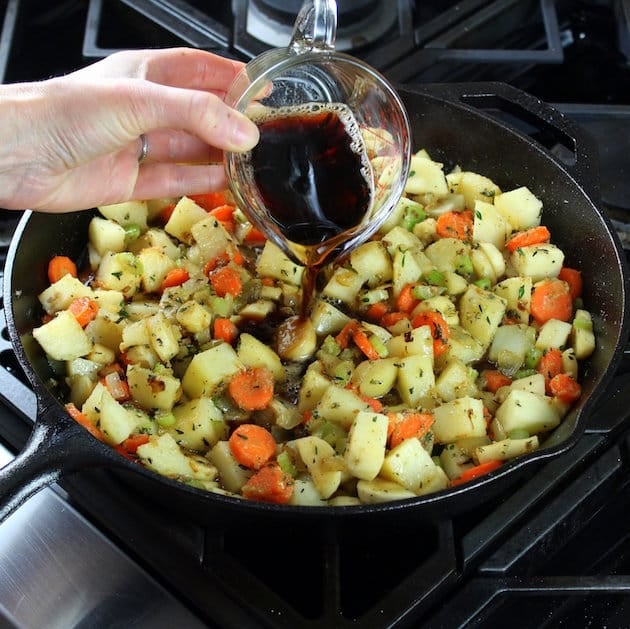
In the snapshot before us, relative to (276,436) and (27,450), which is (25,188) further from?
(276,436)

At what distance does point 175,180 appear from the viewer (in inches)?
81.9

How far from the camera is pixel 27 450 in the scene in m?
1.45

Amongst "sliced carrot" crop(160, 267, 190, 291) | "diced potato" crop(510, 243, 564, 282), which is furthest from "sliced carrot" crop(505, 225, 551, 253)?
"sliced carrot" crop(160, 267, 190, 291)

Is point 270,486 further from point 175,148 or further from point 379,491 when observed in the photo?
point 175,148

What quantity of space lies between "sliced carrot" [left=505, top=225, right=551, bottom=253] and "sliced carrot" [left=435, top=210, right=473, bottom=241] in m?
0.12

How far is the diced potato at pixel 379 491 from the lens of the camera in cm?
162

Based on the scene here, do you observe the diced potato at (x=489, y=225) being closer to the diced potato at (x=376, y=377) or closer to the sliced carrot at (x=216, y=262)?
the diced potato at (x=376, y=377)

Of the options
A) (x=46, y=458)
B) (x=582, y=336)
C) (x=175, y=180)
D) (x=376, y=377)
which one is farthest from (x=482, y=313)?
(x=46, y=458)

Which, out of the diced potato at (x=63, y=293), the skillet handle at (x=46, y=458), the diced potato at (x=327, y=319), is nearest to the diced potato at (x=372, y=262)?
the diced potato at (x=327, y=319)

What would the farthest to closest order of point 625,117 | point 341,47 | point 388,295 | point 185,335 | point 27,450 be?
1. point 341,47
2. point 625,117
3. point 388,295
4. point 185,335
5. point 27,450

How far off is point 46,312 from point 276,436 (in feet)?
2.13

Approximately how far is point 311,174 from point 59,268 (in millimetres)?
709


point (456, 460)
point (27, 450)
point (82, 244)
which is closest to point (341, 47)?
point (82, 244)

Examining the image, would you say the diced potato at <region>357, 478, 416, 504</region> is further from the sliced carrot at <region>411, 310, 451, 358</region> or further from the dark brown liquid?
the dark brown liquid
